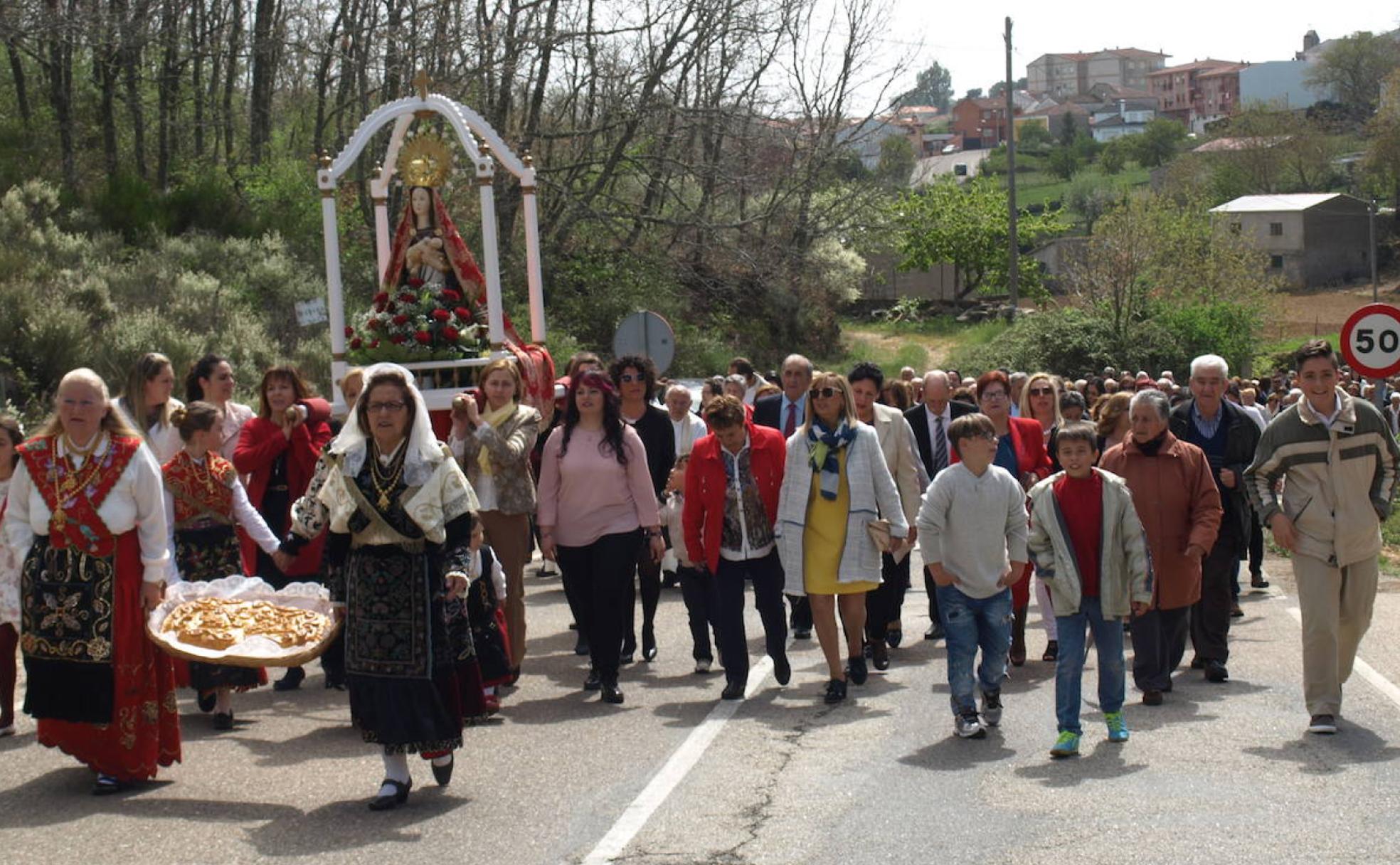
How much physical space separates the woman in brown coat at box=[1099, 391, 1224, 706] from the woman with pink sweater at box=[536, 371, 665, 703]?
9.08ft

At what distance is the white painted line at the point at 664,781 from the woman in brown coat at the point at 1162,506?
232 cm

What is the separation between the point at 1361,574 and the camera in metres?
9.27

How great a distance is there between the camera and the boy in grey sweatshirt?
9203 mm

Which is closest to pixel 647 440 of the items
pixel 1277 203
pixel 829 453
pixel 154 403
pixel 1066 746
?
pixel 829 453

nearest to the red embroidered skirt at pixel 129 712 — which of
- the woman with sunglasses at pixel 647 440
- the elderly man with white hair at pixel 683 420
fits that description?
the woman with sunglasses at pixel 647 440

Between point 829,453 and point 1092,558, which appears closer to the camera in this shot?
point 1092,558

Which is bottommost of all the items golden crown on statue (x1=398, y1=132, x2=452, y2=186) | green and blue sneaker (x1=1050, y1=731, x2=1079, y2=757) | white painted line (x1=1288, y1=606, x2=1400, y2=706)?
white painted line (x1=1288, y1=606, x2=1400, y2=706)

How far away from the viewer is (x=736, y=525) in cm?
1044

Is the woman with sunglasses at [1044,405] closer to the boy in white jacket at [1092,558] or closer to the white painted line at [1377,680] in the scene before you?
the white painted line at [1377,680]

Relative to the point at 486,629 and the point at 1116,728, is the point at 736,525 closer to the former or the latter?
the point at 486,629

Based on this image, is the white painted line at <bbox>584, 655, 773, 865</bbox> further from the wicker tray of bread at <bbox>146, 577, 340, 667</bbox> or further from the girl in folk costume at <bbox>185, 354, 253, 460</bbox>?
the girl in folk costume at <bbox>185, 354, 253, 460</bbox>

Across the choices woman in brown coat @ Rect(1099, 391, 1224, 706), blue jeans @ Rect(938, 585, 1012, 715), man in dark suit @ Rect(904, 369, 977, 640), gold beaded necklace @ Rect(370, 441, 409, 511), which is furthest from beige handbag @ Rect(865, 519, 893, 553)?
gold beaded necklace @ Rect(370, 441, 409, 511)

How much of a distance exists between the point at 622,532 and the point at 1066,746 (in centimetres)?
301

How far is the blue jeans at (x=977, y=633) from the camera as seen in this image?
915cm
